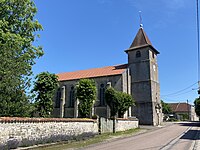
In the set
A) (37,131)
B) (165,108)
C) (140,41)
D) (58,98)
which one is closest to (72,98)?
(58,98)

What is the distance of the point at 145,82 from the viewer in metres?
39.3

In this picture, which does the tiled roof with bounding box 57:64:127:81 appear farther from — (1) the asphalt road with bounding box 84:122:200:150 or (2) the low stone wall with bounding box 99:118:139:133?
(1) the asphalt road with bounding box 84:122:200:150

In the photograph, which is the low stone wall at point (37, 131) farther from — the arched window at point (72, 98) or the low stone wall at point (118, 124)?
the arched window at point (72, 98)

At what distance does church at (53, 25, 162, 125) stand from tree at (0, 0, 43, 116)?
20.8 metres

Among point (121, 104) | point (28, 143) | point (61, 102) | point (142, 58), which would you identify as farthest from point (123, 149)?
point (61, 102)

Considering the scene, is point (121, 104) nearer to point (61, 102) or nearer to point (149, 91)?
point (149, 91)

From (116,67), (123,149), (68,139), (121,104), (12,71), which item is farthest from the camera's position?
(116,67)

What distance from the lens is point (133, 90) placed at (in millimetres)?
40344

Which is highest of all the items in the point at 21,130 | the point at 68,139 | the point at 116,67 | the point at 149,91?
the point at 116,67

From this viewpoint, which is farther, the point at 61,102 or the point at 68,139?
the point at 61,102

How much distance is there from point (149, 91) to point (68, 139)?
82.4 ft

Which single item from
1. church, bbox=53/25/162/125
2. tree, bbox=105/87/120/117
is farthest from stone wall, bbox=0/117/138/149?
church, bbox=53/25/162/125

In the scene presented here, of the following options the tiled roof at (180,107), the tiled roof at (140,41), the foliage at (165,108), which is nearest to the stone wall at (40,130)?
the tiled roof at (140,41)

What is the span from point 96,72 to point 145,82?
10.7m
